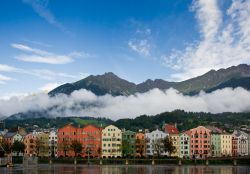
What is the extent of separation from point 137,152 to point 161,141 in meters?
15.4

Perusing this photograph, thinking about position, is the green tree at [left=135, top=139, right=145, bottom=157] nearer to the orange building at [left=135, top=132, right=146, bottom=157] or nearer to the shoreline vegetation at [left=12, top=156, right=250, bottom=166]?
the orange building at [left=135, top=132, right=146, bottom=157]

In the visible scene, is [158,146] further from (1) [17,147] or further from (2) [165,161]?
(1) [17,147]

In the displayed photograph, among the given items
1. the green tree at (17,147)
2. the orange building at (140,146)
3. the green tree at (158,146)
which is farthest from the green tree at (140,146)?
the green tree at (17,147)

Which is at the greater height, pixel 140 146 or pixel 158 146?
pixel 158 146

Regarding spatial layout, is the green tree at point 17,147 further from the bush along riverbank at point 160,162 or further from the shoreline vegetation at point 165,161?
the bush along riverbank at point 160,162

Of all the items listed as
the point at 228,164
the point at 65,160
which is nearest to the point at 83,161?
the point at 65,160

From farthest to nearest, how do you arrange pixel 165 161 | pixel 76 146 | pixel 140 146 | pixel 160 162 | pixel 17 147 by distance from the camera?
1. pixel 140 146
2. pixel 17 147
3. pixel 76 146
4. pixel 165 161
5. pixel 160 162

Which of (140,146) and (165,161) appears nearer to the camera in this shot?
(165,161)

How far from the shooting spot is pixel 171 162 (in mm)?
148375

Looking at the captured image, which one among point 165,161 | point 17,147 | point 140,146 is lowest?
point 165,161

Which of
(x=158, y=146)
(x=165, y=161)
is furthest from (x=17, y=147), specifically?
(x=165, y=161)

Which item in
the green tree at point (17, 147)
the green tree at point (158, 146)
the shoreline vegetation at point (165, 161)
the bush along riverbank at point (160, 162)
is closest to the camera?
the shoreline vegetation at point (165, 161)

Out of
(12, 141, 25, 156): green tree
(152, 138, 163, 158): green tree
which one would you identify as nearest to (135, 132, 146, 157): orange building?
(152, 138, 163, 158): green tree

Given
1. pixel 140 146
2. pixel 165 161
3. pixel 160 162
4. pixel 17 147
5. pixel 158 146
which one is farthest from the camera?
pixel 140 146
